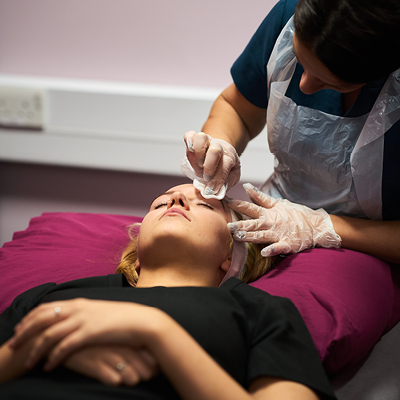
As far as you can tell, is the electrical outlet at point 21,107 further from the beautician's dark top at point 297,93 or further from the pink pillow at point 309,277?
the beautician's dark top at point 297,93

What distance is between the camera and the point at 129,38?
210 cm

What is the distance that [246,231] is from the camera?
1.20 metres

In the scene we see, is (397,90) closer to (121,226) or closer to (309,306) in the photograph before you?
(309,306)

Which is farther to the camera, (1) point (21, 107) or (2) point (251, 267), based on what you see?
(1) point (21, 107)

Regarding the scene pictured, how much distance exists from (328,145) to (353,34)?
431mm

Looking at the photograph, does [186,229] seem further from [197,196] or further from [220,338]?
[220,338]

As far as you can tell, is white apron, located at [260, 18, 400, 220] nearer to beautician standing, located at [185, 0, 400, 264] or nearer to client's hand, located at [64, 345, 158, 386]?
beautician standing, located at [185, 0, 400, 264]

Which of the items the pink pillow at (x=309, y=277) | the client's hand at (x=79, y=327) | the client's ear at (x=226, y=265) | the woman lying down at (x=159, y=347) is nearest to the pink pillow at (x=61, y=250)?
the pink pillow at (x=309, y=277)

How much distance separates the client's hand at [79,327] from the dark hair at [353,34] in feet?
2.16

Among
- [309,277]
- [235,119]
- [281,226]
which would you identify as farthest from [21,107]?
[309,277]

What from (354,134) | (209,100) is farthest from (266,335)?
(209,100)

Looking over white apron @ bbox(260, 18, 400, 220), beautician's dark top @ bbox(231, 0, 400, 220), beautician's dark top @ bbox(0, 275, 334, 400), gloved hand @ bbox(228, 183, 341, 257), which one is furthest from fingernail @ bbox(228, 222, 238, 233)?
beautician's dark top @ bbox(231, 0, 400, 220)

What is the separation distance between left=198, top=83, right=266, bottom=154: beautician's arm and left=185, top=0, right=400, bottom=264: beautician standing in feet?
0.12

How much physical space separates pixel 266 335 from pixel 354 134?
644 mm
